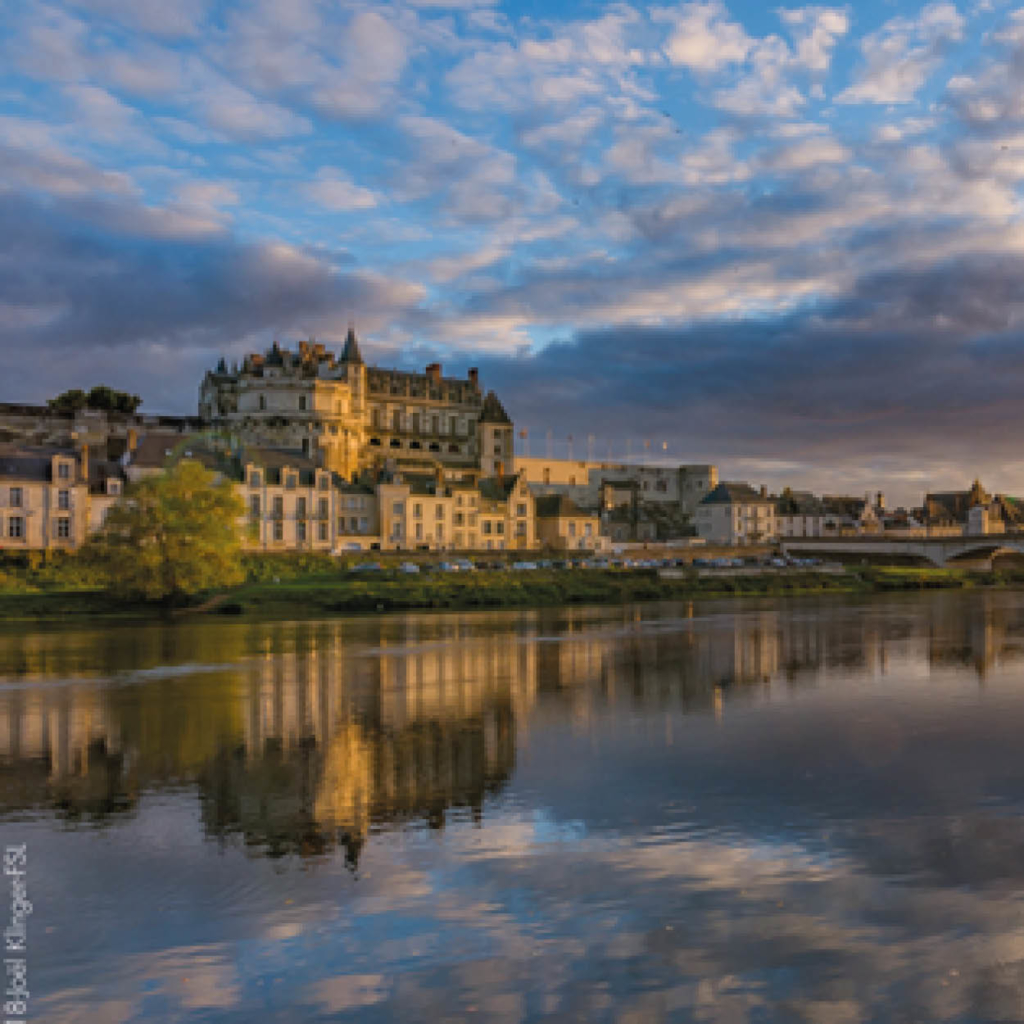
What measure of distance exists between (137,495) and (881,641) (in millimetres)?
29776

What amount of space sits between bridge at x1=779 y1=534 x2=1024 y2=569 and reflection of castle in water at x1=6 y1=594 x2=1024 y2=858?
43349mm

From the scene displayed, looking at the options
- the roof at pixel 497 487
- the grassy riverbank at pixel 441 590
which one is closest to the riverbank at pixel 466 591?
the grassy riverbank at pixel 441 590

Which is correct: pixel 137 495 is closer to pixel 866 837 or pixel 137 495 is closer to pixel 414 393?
pixel 866 837

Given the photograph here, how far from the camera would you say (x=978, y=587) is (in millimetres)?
73375

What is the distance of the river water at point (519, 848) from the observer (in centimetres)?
722

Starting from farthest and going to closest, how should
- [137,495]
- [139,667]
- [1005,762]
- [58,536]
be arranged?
[58,536], [137,495], [139,667], [1005,762]

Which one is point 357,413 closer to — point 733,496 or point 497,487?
point 497,487

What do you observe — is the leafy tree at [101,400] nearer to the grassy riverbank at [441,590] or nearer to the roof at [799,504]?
the grassy riverbank at [441,590]

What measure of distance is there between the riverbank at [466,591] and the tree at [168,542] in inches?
49.6

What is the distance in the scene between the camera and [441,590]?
5200cm

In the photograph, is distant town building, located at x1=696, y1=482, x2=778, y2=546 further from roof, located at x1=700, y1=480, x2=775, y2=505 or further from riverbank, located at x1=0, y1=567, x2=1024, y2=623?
riverbank, located at x1=0, y1=567, x2=1024, y2=623

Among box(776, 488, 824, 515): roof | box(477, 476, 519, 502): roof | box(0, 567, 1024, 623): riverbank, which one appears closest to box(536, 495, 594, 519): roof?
box(477, 476, 519, 502): roof

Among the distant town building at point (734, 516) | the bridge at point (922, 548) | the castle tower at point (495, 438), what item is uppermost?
the castle tower at point (495, 438)

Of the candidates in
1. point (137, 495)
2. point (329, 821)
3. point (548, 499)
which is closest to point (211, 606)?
point (137, 495)
